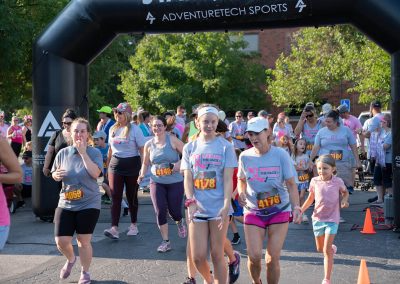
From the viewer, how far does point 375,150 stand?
13102mm

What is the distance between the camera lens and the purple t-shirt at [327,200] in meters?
6.80

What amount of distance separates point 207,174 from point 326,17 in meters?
4.38

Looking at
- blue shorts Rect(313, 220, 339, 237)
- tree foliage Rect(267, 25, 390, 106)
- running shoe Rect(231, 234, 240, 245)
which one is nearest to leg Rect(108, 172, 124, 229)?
running shoe Rect(231, 234, 240, 245)

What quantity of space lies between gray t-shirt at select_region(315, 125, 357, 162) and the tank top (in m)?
2.83

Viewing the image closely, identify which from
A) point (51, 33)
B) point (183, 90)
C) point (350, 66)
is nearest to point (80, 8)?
point (51, 33)

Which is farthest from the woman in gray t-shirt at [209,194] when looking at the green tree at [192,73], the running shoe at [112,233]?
the green tree at [192,73]

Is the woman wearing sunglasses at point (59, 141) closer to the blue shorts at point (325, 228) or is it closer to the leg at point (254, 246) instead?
the leg at point (254, 246)

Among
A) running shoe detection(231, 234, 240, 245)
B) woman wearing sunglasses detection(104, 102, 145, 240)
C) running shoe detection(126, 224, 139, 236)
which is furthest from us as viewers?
running shoe detection(126, 224, 139, 236)

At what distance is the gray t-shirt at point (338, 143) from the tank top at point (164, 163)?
2.83 meters

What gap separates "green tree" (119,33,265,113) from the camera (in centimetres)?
3197

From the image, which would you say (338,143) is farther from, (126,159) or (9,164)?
(9,164)

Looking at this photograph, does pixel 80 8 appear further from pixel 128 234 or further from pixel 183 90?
pixel 183 90

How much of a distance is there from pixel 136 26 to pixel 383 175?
18.7 feet

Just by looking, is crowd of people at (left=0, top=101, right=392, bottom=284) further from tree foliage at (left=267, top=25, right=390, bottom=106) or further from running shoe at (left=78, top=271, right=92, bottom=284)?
tree foliage at (left=267, top=25, right=390, bottom=106)
